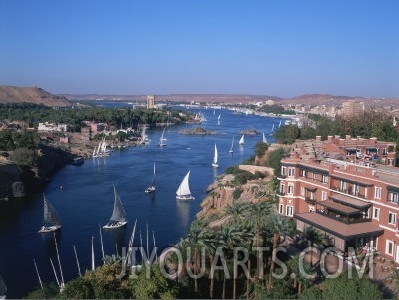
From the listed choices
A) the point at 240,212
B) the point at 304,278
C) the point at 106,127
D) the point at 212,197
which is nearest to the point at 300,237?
the point at 240,212

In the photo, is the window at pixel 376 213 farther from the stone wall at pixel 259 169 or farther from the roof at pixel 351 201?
the stone wall at pixel 259 169

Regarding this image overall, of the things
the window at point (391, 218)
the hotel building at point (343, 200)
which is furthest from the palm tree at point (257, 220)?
the window at point (391, 218)

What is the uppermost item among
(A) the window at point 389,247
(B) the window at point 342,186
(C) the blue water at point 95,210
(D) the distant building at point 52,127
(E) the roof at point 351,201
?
(B) the window at point 342,186

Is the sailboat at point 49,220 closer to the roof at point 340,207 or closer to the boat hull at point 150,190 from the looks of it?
the boat hull at point 150,190

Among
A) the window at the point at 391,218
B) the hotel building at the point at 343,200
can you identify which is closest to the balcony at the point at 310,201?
the hotel building at the point at 343,200

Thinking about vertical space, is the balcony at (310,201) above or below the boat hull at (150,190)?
above

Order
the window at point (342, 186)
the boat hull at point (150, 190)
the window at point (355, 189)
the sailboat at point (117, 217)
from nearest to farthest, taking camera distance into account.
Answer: the window at point (355, 189) → the window at point (342, 186) → the sailboat at point (117, 217) → the boat hull at point (150, 190)

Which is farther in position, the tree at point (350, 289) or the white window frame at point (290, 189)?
the white window frame at point (290, 189)

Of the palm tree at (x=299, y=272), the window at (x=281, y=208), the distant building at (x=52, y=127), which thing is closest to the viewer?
the palm tree at (x=299, y=272)
